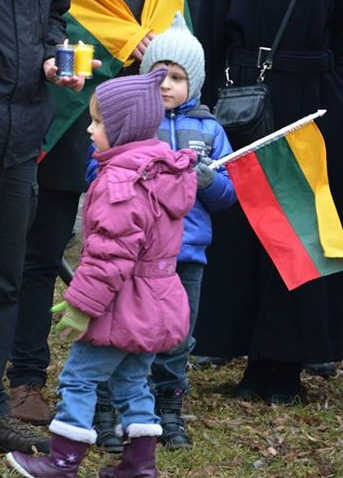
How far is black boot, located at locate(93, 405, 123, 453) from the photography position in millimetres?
5121

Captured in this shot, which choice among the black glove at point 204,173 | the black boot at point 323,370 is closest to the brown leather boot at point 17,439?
the black glove at point 204,173

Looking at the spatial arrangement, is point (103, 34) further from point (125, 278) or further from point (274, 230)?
point (125, 278)

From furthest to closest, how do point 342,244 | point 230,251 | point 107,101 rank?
point 230,251 < point 342,244 < point 107,101

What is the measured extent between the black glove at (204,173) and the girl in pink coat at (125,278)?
41 cm

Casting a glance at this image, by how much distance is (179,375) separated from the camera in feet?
17.3

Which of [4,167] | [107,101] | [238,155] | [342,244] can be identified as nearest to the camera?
[107,101]

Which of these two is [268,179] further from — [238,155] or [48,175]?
[48,175]

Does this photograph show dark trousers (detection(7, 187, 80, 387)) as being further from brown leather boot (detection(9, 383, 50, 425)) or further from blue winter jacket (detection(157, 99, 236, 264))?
blue winter jacket (detection(157, 99, 236, 264))

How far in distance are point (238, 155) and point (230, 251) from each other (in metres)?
0.88

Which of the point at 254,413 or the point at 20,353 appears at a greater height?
the point at 20,353

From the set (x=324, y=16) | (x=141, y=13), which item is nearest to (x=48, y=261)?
(x=141, y=13)

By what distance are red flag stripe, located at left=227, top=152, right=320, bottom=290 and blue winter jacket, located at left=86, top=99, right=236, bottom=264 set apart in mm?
240

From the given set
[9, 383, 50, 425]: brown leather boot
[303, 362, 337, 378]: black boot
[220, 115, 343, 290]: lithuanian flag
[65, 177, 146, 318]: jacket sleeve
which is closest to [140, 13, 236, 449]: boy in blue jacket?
[220, 115, 343, 290]: lithuanian flag

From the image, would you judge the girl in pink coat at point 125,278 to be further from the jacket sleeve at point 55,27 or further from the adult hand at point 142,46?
the adult hand at point 142,46
